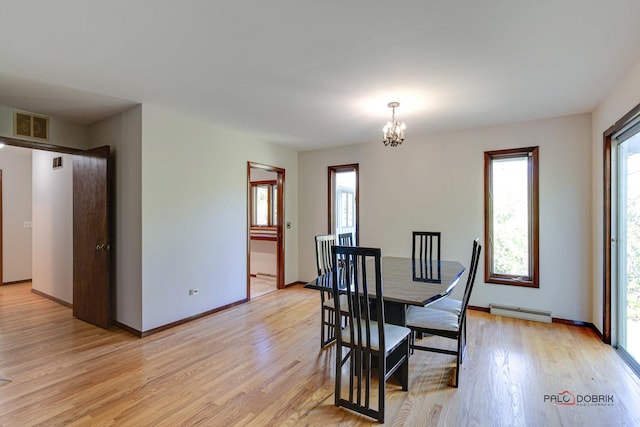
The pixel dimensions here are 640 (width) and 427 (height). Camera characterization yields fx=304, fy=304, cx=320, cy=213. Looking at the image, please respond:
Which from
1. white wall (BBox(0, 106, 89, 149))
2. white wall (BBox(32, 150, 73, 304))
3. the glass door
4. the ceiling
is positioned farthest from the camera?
white wall (BBox(32, 150, 73, 304))

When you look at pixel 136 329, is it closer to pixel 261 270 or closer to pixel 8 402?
pixel 8 402

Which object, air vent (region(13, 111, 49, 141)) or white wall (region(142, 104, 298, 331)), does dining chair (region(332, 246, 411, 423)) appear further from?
air vent (region(13, 111, 49, 141))

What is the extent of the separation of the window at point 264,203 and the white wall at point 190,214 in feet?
5.34

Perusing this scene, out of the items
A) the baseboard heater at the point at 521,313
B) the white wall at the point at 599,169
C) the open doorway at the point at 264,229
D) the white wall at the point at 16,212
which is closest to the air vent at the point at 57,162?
the white wall at the point at 16,212

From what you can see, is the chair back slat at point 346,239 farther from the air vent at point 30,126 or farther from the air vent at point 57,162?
the air vent at point 57,162

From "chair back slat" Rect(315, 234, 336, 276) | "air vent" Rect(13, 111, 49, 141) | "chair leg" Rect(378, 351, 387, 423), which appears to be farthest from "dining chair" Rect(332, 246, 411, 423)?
"air vent" Rect(13, 111, 49, 141)

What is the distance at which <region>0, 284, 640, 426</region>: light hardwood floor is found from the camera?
1984 mm

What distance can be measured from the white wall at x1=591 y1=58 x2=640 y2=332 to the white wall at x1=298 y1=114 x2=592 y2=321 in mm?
124

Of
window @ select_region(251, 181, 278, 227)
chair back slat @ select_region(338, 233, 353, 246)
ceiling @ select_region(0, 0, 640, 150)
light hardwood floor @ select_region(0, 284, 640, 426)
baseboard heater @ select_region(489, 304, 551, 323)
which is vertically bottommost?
light hardwood floor @ select_region(0, 284, 640, 426)

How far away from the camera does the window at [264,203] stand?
643cm

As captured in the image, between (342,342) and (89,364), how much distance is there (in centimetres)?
228

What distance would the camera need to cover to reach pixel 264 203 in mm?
6594

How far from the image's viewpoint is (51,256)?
15.2ft

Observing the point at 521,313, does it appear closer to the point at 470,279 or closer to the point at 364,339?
the point at 470,279
